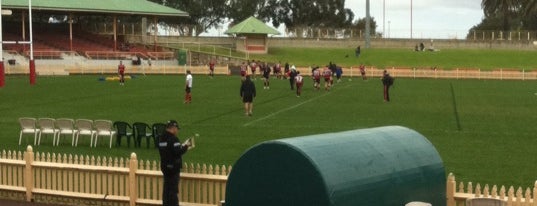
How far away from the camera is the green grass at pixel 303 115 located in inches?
849

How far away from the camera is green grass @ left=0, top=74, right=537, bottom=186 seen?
2156 centimetres

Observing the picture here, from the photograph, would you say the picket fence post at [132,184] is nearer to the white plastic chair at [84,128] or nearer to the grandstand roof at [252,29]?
the white plastic chair at [84,128]

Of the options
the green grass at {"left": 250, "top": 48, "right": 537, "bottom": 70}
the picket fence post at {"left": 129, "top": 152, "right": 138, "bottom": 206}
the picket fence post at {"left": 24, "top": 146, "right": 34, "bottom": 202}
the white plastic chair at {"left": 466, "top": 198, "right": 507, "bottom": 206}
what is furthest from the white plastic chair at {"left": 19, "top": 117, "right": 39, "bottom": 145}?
the green grass at {"left": 250, "top": 48, "right": 537, "bottom": 70}

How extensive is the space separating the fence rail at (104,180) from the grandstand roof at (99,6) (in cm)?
6011

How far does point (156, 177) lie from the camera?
577 inches

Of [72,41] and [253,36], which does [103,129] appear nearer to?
[72,41]

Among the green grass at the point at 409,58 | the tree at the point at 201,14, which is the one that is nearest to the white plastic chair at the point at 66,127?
the green grass at the point at 409,58

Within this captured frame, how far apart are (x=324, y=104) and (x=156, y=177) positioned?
80.1 ft

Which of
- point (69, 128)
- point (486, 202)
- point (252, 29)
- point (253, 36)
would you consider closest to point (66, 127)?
point (69, 128)

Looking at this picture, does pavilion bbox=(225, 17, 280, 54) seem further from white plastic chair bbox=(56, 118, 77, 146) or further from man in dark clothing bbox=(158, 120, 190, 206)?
man in dark clothing bbox=(158, 120, 190, 206)

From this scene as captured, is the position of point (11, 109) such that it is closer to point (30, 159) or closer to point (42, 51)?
point (30, 159)

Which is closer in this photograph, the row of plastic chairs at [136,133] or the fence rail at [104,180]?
the fence rail at [104,180]

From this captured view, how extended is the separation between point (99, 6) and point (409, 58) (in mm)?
32543

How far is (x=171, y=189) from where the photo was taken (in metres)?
14.0
